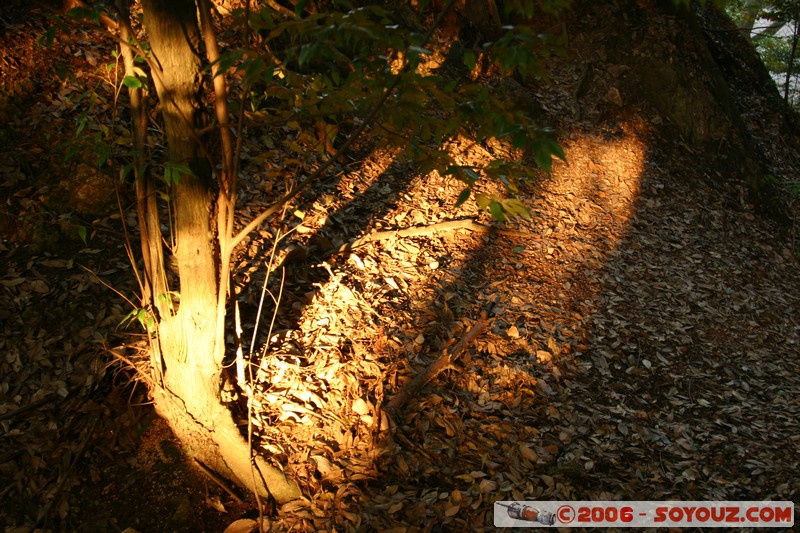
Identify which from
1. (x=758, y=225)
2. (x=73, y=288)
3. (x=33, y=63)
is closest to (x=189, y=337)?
(x=73, y=288)

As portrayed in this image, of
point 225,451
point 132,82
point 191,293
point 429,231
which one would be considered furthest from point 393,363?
point 132,82

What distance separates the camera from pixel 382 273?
439 centimetres

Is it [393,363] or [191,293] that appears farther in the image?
[393,363]

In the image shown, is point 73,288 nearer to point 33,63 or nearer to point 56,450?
point 56,450

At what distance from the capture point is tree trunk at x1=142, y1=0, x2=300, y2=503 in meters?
2.38

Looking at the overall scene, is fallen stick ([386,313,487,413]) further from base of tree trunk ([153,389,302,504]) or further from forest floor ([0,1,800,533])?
base of tree trunk ([153,389,302,504])

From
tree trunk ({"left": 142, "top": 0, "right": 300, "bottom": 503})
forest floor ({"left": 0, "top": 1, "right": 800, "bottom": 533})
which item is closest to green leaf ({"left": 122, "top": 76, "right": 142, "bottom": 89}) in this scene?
tree trunk ({"left": 142, "top": 0, "right": 300, "bottom": 503})

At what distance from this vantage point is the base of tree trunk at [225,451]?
2875 millimetres

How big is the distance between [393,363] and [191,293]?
1.45 m

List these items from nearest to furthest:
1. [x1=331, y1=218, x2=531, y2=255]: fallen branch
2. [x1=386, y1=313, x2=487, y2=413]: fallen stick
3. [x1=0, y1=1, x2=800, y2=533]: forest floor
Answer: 1. [x1=0, y1=1, x2=800, y2=533]: forest floor
2. [x1=386, y1=313, x2=487, y2=413]: fallen stick
3. [x1=331, y1=218, x2=531, y2=255]: fallen branch

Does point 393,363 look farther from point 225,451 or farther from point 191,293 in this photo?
point 191,293

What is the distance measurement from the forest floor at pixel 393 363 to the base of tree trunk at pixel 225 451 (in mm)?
93

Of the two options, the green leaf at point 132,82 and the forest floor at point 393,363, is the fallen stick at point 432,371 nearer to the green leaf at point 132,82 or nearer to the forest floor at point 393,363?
the forest floor at point 393,363

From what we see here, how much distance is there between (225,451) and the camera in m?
2.92
